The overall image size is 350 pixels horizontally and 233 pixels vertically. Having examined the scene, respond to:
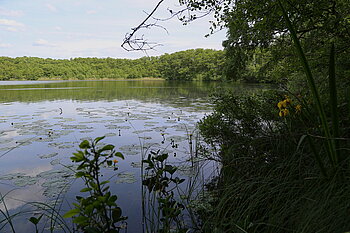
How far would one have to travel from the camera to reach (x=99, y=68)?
5728cm

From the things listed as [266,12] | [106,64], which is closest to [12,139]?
[266,12]

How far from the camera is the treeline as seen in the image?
1877 inches

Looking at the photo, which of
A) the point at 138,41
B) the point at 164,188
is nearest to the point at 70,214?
the point at 164,188

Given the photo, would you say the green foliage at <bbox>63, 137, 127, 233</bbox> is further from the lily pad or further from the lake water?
the lily pad

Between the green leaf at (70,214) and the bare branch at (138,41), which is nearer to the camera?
the green leaf at (70,214)

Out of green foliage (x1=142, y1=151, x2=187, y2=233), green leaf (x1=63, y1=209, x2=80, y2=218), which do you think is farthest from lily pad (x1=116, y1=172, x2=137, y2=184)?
green leaf (x1=63, y1=209, x2=80, y2=218)

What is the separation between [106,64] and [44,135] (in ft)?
184

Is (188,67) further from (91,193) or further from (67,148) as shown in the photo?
(91,193)

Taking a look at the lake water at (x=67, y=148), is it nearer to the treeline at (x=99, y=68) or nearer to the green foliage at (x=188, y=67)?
the treeline at (x=99, y=68)

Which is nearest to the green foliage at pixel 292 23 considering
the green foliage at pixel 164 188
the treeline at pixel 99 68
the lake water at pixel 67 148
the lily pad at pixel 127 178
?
the lake water at pixel 67 148

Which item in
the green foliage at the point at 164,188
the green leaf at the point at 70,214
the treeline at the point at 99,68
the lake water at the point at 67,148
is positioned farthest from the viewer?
the treeline at the point at 99,68

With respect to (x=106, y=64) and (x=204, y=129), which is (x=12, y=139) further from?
(x=106, y=64)

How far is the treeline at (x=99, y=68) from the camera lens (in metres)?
47.7

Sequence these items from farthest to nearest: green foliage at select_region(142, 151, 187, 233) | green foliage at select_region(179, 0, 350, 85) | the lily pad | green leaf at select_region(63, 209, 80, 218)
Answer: the lily pad < green foliage at select_region(179, 0, 350, 85) < green foliage at select_region(142, 151, 187, 233) < green leaf at select_region(63, 209, 80, 218)
